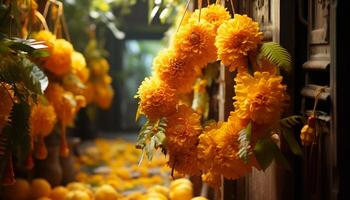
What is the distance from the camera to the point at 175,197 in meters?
2.34

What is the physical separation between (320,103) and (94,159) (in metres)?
3.24

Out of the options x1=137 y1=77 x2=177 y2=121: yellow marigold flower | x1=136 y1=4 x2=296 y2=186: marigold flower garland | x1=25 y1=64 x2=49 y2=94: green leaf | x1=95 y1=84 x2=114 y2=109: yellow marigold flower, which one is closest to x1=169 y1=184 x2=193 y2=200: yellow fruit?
x1=136 y1=4 x2=296 y2=186: marigold flower garland

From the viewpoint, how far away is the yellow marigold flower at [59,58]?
7.88 ft

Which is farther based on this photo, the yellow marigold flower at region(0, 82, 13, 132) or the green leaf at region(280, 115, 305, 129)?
the yellow marigold flower at region(0, 82, 13, 132)

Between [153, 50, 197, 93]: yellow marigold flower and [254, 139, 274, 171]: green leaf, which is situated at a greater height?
[153, 50, 197, 93]: yellow marigold flower

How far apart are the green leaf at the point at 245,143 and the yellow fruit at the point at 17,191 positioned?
4.99 feet

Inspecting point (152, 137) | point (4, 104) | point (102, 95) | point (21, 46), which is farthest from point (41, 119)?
point (102, 95)

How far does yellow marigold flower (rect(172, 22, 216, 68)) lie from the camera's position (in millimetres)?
1729

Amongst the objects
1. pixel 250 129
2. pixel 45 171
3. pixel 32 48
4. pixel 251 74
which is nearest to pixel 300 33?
pixel 251 74

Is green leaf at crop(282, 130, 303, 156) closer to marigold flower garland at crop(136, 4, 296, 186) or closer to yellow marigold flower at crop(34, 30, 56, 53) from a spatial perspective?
marigold flower garland at crop(136, 4, 296, 186)

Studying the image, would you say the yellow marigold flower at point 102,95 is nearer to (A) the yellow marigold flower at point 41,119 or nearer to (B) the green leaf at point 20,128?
(A) the yellow marigold flower at point 41,119

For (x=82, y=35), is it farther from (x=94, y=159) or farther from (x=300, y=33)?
(x=300, y=33)

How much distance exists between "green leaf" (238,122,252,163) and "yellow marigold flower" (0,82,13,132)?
2.51 feet

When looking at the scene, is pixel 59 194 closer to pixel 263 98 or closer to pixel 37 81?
pixel 37 81
